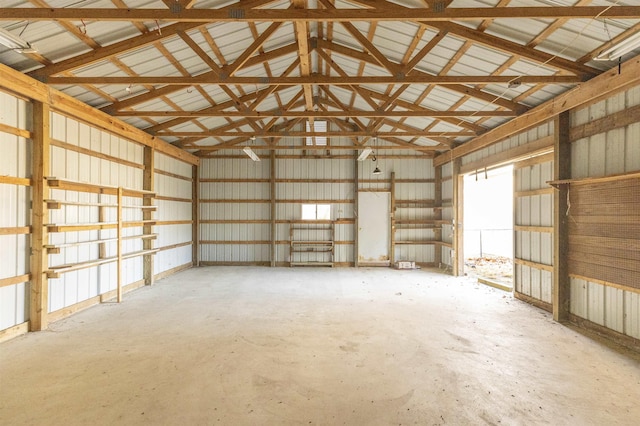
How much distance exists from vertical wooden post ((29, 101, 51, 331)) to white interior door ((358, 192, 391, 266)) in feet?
25.3

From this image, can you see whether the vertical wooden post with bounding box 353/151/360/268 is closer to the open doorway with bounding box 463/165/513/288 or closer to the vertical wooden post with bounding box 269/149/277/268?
the vertical wooden post with bounding box 269/149/277/268

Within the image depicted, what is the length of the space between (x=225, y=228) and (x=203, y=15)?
783 cm

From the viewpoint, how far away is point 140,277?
24.3ft

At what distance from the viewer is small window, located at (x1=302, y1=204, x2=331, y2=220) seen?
34.2 feet

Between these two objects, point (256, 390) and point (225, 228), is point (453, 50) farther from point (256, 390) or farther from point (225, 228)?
point (225, 228)

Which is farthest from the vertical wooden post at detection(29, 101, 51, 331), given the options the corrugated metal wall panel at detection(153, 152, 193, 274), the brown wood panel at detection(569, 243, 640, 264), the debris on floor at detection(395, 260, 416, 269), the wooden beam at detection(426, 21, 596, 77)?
the debris on floor at detection(395, 260, 416, 269)

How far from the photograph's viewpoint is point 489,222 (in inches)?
524

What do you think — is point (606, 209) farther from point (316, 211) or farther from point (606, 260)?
point (316, 211)

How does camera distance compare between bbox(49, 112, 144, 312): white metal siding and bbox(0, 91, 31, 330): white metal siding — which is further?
bbox(49, 112, 144, 312): white metal siding

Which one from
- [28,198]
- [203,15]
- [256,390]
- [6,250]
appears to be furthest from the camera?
[28,198]

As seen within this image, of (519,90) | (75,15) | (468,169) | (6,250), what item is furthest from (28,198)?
(468,169)

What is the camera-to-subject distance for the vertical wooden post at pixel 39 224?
4.44 meters

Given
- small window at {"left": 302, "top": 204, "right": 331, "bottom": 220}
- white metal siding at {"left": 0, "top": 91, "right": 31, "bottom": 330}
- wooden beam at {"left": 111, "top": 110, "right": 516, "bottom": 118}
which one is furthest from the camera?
small window at {"left": 302, "top": 204, "right": 331, "bottom": 220}

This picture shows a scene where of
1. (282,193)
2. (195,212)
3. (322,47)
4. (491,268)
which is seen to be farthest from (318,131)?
(491,268)
